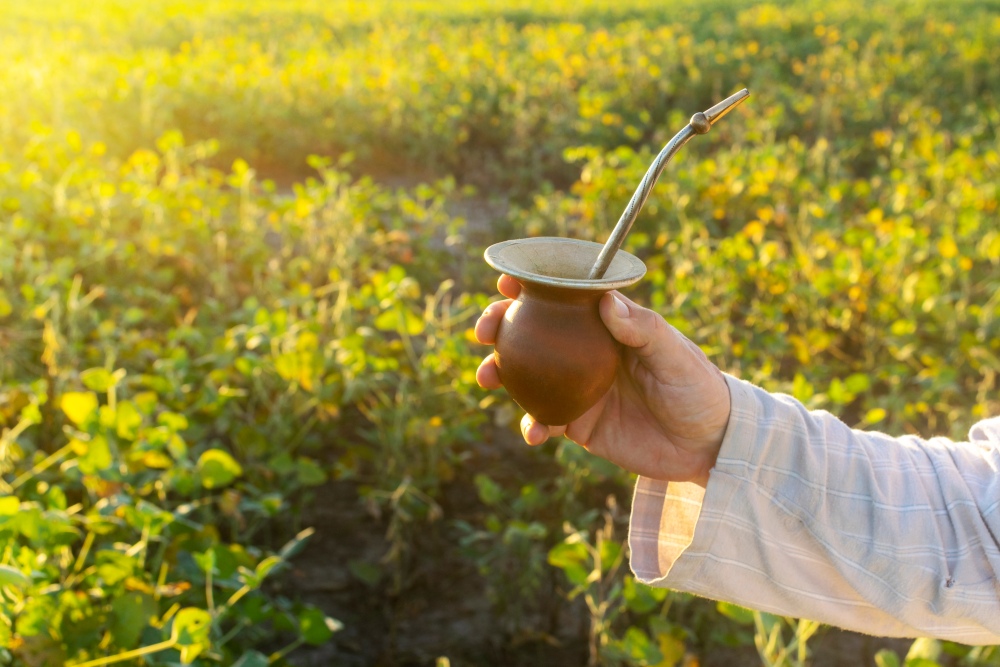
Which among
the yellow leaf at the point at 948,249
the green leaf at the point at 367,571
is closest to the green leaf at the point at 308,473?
the green leaf at the point at 367,571

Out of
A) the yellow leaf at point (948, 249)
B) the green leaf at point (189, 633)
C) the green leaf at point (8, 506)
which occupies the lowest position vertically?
the green leaf at point (189, 633)

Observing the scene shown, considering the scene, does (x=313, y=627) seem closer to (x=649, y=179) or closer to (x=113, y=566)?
(x=113, y=566)

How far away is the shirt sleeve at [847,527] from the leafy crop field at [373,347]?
0.28 m

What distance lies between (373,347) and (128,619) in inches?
49.0

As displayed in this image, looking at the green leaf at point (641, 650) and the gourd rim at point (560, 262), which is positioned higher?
the gourd rim at point (560, 262)

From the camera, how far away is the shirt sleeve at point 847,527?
1.22 meters

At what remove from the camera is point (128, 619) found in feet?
4.70

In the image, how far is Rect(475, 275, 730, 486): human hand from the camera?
4.07 feet

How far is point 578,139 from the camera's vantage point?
5.85 metres

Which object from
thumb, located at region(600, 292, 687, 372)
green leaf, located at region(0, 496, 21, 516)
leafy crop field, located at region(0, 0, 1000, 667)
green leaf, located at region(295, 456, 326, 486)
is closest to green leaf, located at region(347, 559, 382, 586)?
leafy crop field, located at region(0, 0, 1000, 667)

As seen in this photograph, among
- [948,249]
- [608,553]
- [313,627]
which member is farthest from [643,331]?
[948,249]

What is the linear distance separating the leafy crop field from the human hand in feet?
1.12

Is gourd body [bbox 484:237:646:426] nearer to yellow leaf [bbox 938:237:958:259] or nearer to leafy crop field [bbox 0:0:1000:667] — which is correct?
leafy crop field [bbox 0:0:1000:667]

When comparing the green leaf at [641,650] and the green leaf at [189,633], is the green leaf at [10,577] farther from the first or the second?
the green leaf at [641,650]
